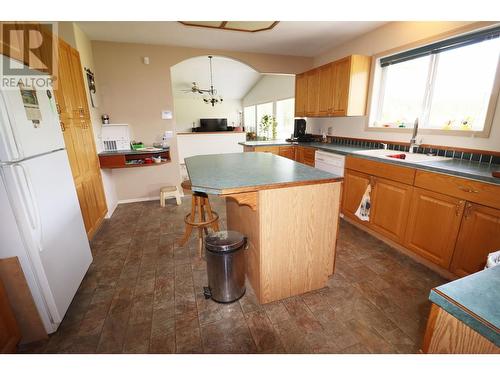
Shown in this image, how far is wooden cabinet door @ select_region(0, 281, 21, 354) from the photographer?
1223 mm

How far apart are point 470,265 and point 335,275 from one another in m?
0.97

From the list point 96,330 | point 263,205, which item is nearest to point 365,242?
point 263,205

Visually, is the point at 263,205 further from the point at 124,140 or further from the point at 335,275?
the point at 124,140

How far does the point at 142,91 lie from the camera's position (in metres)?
3.56

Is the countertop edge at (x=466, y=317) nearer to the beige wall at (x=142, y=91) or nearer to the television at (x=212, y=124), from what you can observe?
the beige wall at (x=142, y=91)

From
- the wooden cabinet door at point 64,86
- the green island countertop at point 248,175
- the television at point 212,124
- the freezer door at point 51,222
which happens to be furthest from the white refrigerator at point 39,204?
the television at point 212,124

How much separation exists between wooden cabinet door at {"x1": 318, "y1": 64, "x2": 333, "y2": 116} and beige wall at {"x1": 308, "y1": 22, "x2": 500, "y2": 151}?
1.26ft

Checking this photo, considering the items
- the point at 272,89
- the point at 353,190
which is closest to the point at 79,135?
the point at 353,190

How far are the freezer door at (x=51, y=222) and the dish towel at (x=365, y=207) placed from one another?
9.09ft

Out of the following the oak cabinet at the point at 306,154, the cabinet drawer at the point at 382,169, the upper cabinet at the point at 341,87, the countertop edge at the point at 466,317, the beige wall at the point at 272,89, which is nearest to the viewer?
the countertop edge at the point at 466,317

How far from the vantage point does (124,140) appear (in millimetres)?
3428

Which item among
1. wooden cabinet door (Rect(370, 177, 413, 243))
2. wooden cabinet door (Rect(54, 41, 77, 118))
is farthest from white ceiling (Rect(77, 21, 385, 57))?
wooden cabinet door (Rect(370, 177, 413, 243))

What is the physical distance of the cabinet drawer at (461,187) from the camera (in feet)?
5.12

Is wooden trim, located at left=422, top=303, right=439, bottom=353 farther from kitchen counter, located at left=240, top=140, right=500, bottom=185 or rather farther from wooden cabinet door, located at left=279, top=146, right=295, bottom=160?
wooden cabinet door, located at left=279, top=146, right=295, bottom=160
